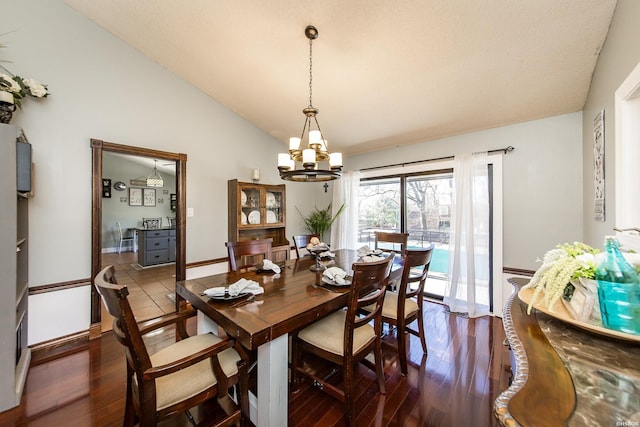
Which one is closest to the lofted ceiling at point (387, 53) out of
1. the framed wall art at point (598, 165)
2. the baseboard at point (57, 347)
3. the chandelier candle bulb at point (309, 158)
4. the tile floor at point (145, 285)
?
the framed wall art at point (598, 165)

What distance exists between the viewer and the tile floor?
2.93 metres

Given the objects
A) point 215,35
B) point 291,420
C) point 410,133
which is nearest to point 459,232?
point 410,133

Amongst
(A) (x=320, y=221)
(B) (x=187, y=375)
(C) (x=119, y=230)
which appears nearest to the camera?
(B) (x=187, y=375)

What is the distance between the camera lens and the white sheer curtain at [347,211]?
423 cm

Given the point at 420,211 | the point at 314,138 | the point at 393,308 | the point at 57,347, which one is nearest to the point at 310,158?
the point at 314,138

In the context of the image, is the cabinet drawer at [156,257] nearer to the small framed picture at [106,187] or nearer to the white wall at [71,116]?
the small framed picture at [106,187]

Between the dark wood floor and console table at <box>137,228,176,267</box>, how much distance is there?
9.70ft

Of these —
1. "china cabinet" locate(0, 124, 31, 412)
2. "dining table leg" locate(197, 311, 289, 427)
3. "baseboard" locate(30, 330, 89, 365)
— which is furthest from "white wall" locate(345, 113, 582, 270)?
"baseboard" locate(30, 330, 89, 365)

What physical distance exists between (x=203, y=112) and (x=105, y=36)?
111cm

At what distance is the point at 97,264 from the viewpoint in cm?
246

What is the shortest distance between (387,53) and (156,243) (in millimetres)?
5470

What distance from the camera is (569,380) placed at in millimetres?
618

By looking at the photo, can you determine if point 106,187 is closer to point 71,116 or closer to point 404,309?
point 71,116

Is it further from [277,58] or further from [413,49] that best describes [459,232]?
[277,58]
